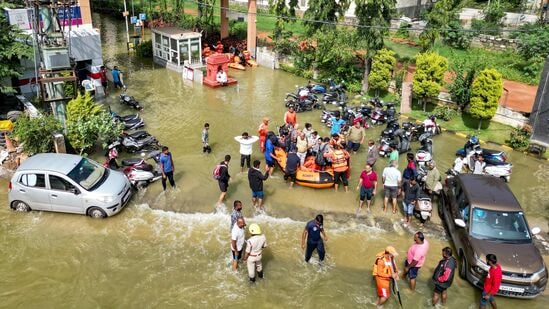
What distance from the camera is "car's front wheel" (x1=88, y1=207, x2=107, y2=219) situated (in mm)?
12883

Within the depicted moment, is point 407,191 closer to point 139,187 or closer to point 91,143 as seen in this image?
point 139,187

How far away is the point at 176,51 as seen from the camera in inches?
1057

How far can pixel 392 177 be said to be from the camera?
42.9 feet

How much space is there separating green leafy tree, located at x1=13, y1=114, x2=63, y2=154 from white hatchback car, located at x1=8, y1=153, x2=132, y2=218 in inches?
74.5

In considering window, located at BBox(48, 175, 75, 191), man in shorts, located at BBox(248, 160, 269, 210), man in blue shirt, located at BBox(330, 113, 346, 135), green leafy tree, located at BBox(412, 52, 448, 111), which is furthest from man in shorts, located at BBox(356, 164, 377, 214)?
green leafy tree, located at BBox(412, 52, 448, 111)

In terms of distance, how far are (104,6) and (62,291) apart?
41.5 m

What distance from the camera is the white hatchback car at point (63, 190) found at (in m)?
12.7

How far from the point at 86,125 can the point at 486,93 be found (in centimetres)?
1592

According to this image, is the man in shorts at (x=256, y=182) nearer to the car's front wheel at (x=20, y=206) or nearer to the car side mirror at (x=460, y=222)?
the car side mirror at (x=460, y=222)

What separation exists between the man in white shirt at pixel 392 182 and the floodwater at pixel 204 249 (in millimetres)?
538

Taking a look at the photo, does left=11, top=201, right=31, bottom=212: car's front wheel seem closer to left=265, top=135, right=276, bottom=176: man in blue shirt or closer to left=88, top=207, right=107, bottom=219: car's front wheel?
left=88, top=207, right=107, bottom=219: car's front wheel

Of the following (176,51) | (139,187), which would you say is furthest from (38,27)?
(176,51)

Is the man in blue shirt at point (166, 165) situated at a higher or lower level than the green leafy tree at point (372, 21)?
lower

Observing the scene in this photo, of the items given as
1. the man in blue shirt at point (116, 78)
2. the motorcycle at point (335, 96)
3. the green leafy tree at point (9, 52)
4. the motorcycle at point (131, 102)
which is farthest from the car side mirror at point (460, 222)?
the man in blue shirt at point (116, 78)
